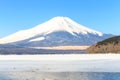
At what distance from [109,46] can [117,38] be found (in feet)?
37.2

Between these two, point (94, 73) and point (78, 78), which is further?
point (94, 73)

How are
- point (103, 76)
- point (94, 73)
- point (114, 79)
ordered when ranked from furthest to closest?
1. point (94, 73)
2. point (103, 76)
3. point (114, 79)

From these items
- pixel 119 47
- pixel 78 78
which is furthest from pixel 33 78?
pixel 119 47

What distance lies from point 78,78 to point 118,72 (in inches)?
136

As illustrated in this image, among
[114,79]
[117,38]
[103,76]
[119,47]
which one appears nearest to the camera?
[114,79]

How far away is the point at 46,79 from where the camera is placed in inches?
837

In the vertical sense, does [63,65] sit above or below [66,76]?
above

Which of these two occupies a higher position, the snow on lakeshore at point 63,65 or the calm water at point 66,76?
the snow on lakeshore at point 63,65

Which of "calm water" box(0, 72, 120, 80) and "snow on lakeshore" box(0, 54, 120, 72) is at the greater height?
"snow on lakeshore" box(0, 54, 120, 72)

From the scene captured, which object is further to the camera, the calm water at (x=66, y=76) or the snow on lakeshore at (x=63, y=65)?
the snow on lakeshore at (x=63, y=65)

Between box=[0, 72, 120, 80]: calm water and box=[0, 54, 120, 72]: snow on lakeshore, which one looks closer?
box=[0, 72, 120, 80]: calm water

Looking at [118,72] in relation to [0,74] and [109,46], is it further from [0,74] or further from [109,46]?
[109,46]

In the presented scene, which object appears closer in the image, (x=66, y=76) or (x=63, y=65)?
(x=66, y=76)

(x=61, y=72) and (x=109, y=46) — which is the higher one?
(x=109, y=46)
